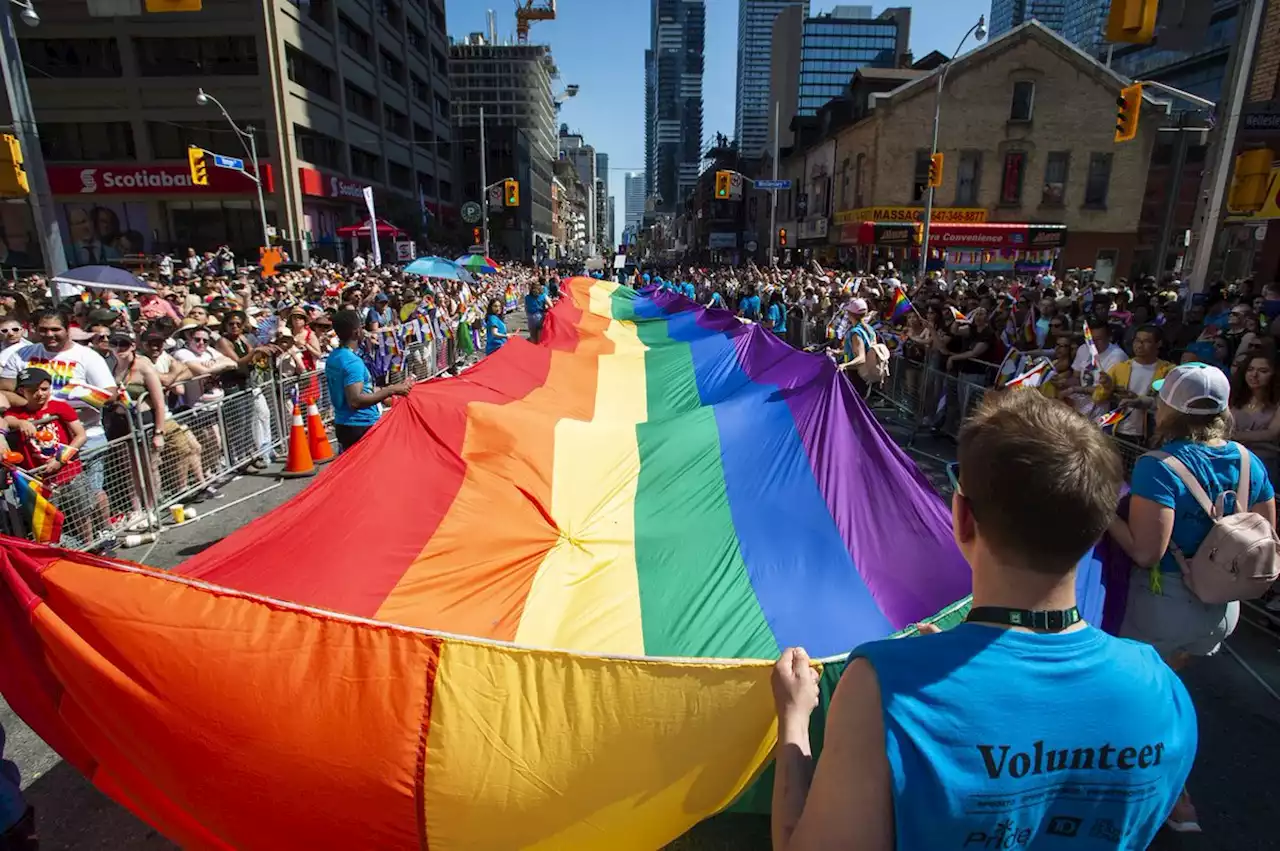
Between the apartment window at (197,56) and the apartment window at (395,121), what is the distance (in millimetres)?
15749

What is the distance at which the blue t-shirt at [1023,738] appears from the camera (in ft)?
4.08

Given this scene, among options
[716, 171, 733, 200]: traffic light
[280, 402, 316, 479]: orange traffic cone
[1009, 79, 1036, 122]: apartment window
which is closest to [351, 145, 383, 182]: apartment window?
[716, 171, 733, 200]: traffic light

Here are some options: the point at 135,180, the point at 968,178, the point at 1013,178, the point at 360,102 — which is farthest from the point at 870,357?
the point at 360,102

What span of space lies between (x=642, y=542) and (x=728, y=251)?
254 ft

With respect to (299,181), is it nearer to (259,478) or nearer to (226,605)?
(259,478)

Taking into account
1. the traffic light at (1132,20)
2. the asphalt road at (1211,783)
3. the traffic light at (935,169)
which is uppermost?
the traffic light at (1132,20)

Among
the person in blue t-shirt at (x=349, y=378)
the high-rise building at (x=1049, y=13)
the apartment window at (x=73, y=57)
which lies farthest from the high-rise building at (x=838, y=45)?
the person in blue t-shirt at (x=349, y=378)

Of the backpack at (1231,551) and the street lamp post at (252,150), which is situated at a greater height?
the street lamp post at (252,150)

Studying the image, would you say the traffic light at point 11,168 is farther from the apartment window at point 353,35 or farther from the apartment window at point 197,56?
the apartment window at point 353,35

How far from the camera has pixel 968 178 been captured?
36.5m

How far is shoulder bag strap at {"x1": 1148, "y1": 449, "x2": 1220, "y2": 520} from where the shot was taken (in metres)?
2.95

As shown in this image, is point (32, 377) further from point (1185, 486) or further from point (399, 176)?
point (399, 176)

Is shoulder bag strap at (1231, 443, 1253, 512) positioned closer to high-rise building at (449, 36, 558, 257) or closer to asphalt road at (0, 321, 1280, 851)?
asphalt road at (0, 321, 1280, 851)

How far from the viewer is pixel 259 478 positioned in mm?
8820
